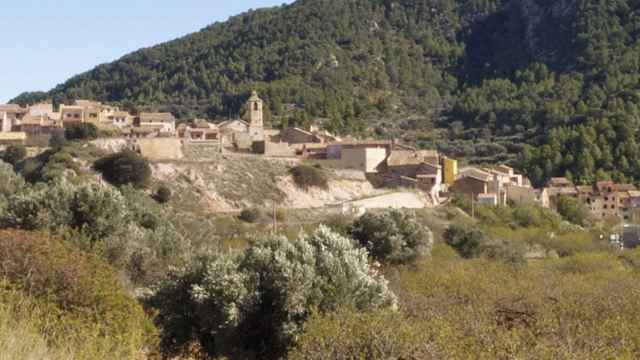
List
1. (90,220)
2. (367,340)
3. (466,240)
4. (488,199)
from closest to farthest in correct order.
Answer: (367,340) < (90,220) < (466,240) < (488,199)

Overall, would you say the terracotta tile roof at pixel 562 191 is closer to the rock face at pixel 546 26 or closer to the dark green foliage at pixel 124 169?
the dark green foliage at pixel 124 169

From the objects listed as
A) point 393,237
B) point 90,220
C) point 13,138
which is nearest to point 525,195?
point 393,237

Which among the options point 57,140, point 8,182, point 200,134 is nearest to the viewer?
point 8,182

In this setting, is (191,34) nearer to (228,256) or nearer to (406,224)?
(406,224)

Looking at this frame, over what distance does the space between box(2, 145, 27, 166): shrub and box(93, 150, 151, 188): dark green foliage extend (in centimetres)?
419

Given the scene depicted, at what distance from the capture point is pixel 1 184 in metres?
30.1

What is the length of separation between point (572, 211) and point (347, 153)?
16316 millimetres

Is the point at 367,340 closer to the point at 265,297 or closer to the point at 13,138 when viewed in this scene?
the point at 265,297

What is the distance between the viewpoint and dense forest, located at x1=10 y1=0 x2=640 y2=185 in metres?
74.4

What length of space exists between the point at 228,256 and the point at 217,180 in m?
29.6

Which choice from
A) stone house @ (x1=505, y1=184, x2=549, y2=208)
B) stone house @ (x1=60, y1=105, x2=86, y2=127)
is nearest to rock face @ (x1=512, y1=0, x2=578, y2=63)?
stone house @ (x1=505, y1=184, x2=549, y2=208)

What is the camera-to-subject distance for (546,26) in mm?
111500

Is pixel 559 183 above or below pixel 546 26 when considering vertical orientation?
below

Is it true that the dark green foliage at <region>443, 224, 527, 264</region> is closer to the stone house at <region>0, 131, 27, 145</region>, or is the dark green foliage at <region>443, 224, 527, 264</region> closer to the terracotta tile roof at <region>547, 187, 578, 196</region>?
the terracotta tile roof at <region>547, 187, 578, 196</region>
